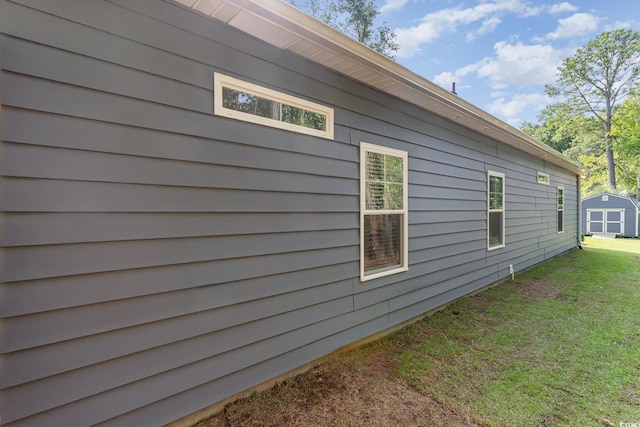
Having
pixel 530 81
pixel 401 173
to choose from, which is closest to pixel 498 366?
pixel 401 173

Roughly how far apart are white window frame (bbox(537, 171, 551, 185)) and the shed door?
38.8 feet

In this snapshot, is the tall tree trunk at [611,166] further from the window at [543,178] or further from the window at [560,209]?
the window at [543,178]

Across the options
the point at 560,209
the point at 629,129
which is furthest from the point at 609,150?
the point at 560,209

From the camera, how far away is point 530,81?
1128 inches

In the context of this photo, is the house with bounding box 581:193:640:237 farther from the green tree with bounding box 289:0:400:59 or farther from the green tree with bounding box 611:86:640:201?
the green tree with bounding box 289:0:400:59

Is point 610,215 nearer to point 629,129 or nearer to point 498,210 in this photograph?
point 629,129

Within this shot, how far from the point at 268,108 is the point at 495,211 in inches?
196

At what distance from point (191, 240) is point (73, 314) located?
2.31 ft

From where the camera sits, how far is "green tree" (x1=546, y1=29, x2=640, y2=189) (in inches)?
792

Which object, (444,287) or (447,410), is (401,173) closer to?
(444,287)

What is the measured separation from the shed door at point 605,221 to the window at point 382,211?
18795 millimetres

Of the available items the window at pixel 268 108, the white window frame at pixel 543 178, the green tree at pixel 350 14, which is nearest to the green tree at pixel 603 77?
the white window frame at pixel 543 178

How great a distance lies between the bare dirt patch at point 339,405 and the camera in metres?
2.11

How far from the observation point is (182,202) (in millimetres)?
1973
